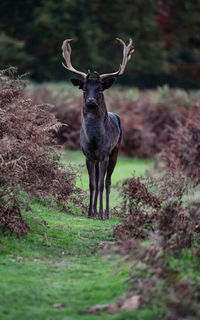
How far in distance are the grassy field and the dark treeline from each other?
3534 cm

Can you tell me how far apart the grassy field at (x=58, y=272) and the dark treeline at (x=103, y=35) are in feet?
116

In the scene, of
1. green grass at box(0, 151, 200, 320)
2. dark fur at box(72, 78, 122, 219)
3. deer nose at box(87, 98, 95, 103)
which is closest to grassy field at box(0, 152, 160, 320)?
green grass at box(0, 151, 200, 320)

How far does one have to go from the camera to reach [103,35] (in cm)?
5088

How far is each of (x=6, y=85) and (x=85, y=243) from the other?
2535 millimetres

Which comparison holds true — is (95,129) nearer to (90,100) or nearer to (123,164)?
(90,100)

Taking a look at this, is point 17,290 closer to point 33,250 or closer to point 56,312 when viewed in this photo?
point 56,312

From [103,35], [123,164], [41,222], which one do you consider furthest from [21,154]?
[103,35]

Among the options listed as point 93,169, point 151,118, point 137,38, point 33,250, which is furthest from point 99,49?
point 33,250

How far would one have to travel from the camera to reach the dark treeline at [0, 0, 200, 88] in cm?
4866

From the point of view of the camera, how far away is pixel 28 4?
51.0 m

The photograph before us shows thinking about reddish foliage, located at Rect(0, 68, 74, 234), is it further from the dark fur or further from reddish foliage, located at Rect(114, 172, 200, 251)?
reddish foliage, located at Rect(114, 172, 200, 251)

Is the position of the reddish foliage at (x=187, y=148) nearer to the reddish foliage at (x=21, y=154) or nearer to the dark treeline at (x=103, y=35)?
the reddish foliage at (x=21, y=154)

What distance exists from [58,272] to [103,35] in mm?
44124

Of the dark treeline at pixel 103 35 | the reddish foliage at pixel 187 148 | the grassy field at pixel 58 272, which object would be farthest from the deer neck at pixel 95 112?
the dark treeline at pixel 103 35
